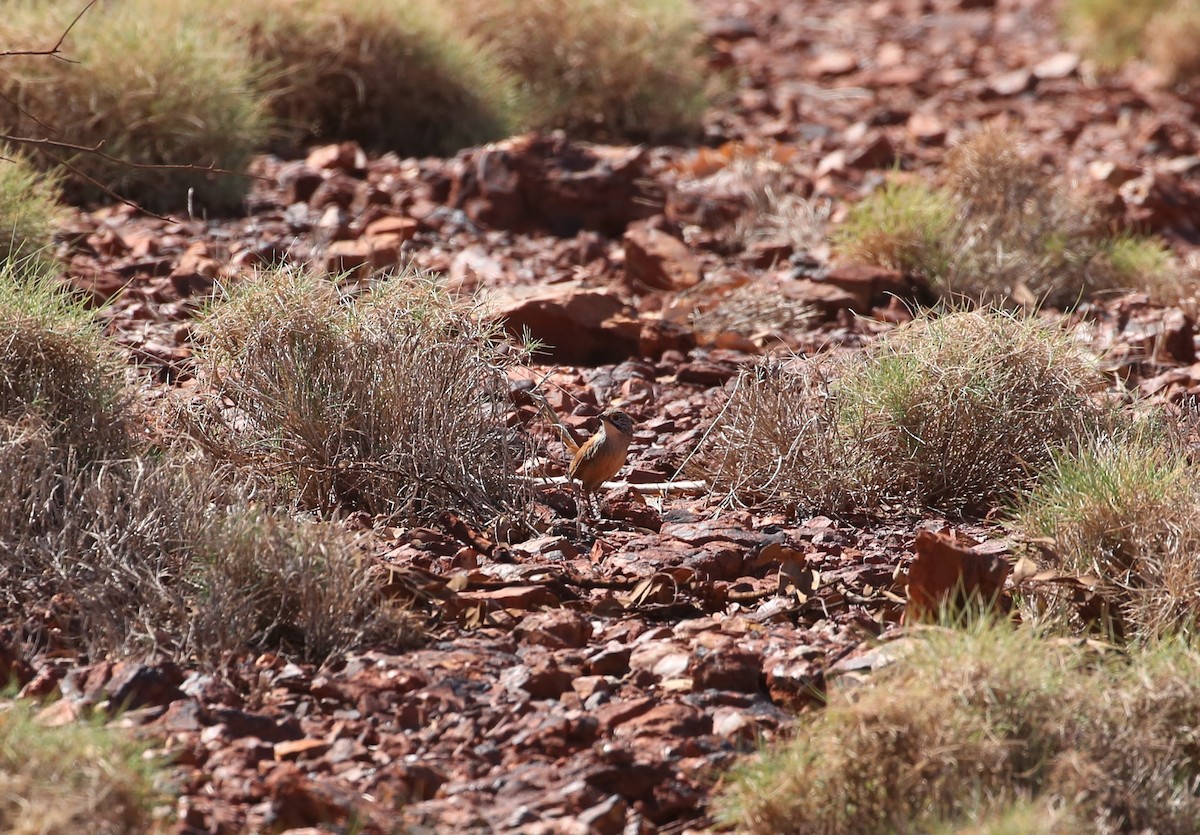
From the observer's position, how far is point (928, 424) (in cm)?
409

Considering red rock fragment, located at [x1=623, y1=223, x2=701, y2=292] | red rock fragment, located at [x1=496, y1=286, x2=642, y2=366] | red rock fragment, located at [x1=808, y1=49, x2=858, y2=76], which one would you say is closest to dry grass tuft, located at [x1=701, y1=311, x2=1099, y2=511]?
red rock fragment, located at [x1=496, y1=286, x2=642, y2=366]

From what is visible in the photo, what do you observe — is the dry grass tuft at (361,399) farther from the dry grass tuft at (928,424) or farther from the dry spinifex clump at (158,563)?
the dry grass tuft at (928,424)

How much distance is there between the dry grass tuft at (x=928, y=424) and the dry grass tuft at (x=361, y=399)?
76 cm

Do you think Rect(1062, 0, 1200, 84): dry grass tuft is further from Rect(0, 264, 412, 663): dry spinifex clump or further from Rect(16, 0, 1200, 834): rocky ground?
Rect(0, 264, 412, 663): dry spinifex clump

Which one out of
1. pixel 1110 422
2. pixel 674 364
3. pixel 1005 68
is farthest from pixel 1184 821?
pixel 1005 68

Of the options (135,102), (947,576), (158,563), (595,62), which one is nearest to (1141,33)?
(595,62)

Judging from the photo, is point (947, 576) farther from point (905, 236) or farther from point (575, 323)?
point (905, 236)

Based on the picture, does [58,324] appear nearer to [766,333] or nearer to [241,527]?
[241,527]

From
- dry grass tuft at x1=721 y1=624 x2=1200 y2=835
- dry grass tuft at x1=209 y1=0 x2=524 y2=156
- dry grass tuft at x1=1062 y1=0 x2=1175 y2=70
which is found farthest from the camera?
dry grass tuft at x1=1062 y1=0 x2=1175 y2=70

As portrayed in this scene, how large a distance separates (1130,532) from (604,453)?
4.46 ft

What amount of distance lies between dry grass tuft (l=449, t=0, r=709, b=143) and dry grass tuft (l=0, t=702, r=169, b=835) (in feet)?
19.8

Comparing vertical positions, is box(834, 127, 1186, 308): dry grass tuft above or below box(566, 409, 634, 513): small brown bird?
above

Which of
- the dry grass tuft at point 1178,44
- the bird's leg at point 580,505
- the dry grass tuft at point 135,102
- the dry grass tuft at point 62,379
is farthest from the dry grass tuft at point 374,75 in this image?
the dry grass tuft at point 1178,44

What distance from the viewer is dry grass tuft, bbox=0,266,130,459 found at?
12.0 ft
